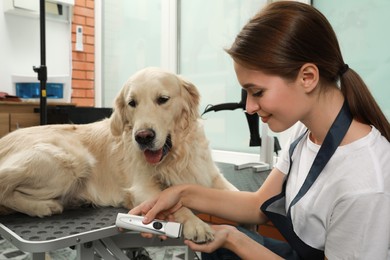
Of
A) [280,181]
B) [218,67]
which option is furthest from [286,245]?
[218,67]

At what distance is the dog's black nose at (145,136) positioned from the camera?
1.21 metres

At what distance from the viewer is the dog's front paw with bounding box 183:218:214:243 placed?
38.9 inches

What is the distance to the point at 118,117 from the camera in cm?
140

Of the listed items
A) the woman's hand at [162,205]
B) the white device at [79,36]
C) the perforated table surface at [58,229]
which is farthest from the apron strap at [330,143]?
the white device at [79,36]

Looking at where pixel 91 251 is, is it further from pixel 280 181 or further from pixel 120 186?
pixel 280 181

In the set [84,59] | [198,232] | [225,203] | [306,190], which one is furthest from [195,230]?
[84,59]

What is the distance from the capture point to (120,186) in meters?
1.37

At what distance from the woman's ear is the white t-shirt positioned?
0.17 meters

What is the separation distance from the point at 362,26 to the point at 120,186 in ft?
5.96

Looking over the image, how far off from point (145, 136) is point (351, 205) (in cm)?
70

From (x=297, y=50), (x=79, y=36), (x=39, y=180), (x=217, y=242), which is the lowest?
(x=217, y=242)

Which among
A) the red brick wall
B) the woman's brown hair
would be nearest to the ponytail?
the woman's brown hair

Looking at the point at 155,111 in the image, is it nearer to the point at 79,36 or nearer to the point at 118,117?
the point at 118,117

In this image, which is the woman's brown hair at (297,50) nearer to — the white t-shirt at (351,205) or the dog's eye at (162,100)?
the white t-shirt at (351,205)
